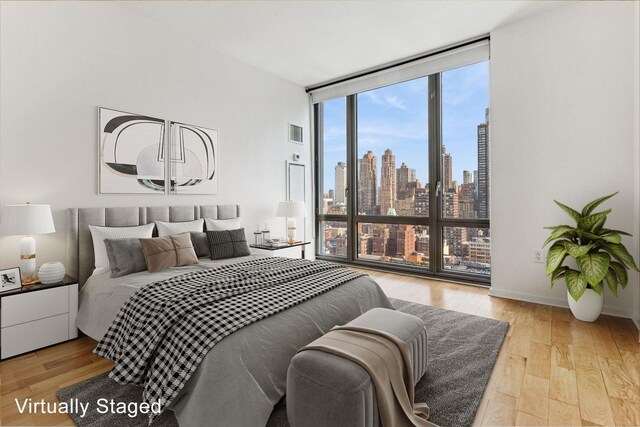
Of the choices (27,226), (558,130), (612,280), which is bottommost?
(612,280)

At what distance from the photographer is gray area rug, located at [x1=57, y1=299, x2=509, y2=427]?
5.61 ft

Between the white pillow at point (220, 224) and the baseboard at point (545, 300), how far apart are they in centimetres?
321

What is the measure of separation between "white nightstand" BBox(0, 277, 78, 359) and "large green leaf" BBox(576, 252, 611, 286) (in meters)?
4.30

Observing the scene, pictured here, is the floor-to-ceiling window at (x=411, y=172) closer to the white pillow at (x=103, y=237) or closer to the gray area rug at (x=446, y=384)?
the gray area rug at (x=446, y=384)

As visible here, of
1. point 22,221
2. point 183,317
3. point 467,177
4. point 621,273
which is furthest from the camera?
point 467,177

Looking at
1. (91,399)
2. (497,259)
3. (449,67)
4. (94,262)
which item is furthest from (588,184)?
(94,262)

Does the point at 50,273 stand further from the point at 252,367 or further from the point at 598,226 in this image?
the point at 598,226

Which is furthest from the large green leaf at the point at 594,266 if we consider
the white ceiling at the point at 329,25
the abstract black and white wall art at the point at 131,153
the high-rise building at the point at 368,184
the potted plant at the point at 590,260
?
the abstract black and white wall art at the point at 131,153

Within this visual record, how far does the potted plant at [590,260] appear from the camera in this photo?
2.78 m

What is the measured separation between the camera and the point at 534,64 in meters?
3.54

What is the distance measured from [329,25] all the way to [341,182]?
254 centimetres

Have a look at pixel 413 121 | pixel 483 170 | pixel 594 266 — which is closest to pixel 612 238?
pixel 594 266

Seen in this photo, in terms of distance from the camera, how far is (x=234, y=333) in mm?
1647

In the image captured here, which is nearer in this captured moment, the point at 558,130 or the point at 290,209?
the point at 558,130
